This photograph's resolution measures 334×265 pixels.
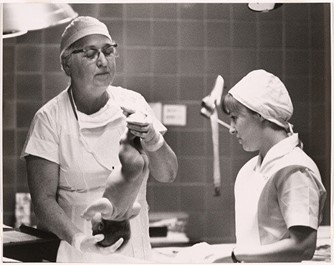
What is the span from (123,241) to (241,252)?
46cm

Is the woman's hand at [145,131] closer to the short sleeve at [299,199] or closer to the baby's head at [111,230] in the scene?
the baby's head at [111,230]

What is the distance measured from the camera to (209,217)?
249cm

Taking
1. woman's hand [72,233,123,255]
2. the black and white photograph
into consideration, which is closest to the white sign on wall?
the black and white photograph

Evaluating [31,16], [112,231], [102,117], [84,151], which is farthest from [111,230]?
[31,16]

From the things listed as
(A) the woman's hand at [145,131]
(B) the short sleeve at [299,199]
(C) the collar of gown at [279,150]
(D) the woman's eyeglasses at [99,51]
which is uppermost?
(D) the woman's eyeglasses at [99,51]

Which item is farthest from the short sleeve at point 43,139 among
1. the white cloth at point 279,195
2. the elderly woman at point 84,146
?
the white cloth at point 279,195

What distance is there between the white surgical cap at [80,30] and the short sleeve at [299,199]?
903 millimetres

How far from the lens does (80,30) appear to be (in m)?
2.45

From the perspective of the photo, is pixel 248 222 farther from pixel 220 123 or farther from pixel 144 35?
pixel 144 35

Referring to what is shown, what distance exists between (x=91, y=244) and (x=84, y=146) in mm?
383

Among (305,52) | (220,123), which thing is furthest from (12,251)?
(305,52)

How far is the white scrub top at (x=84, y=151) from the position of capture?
2.43 m

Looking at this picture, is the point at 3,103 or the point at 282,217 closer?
the point at 282,217

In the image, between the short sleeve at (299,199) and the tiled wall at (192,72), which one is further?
the tiled wall at (192,72)
